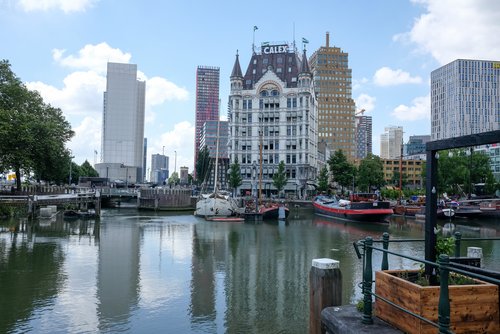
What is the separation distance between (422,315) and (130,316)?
1065 centimetres

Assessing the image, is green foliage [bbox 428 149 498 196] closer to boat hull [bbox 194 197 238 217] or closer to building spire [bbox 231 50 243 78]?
boat hull [bbox 194 197 238 217]

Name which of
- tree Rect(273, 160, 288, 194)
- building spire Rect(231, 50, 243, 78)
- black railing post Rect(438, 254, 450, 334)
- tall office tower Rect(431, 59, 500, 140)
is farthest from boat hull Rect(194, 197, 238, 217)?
tall office tower Rect(431, 59, 500, 140)

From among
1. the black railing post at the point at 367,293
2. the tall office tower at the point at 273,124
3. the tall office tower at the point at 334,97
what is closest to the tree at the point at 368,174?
the tall office tower at the point at 273,124

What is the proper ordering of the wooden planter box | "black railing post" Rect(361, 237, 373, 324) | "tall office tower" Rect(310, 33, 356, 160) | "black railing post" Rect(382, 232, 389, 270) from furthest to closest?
"tall office tower" Rect(310, 33, 356, 160) < "black railing post" Rect(382, 232, 389, 270) < "black railing post" Rect(361, 237, 373, 324) < the wooden planter box

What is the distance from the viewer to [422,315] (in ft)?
18.2

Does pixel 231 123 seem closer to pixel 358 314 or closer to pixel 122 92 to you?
pixel 122 92

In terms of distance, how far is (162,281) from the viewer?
18.7 meters

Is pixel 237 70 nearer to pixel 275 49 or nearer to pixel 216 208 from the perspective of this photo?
pixel 275 49

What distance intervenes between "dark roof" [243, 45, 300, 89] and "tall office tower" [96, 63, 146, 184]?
2147 inches

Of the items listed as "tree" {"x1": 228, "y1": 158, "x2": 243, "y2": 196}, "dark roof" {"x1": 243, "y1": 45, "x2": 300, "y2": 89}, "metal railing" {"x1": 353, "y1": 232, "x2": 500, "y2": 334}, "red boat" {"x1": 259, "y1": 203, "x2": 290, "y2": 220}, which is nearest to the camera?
"metal railing" {"x1": 353, "y1": 232, "x2": 500, "y2": 334}

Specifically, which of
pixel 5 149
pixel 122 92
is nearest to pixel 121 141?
pixel 122 92

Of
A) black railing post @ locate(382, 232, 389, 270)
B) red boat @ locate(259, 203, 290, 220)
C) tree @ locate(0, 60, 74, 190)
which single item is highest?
tree @ locate(0, 60, 74, 190)

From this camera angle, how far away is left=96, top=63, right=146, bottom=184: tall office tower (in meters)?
139

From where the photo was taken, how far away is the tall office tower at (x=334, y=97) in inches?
6403
